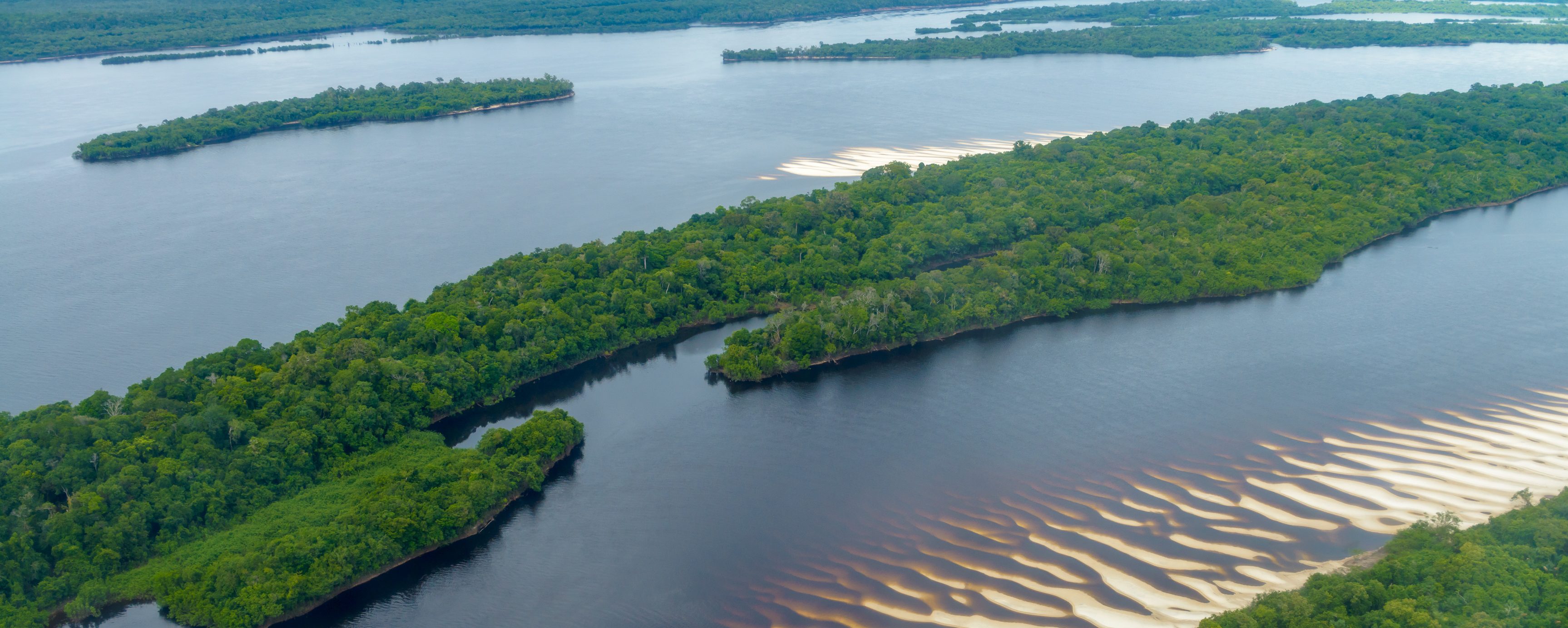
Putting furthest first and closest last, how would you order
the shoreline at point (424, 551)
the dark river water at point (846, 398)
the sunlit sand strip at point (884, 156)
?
the sunlit sand strip at point (884, 156) → the dark river water at point (846, 398) → the shoreline at point (424, 551)

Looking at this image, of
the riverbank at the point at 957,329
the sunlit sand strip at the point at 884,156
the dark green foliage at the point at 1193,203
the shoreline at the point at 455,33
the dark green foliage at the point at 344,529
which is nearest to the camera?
the dark green foliage at the point at 344,529

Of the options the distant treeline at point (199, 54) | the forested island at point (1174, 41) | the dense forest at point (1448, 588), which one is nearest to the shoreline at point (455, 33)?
the distant treeline at point (199, 54)

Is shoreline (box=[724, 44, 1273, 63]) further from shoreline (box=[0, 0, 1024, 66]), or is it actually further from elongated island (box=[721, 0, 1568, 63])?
shoreline (box=[0, 0, 1024, 66])

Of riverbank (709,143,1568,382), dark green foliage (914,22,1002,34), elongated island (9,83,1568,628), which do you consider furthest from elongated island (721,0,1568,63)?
riverbank (709,143,1568,382)

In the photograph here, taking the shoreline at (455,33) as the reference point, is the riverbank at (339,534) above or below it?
below

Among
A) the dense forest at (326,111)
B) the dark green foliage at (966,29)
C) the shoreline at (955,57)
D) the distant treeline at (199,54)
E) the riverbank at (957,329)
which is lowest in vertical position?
the riverbank at (957,329)

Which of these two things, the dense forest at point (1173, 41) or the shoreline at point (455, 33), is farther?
the shoreline at point (455, 33)

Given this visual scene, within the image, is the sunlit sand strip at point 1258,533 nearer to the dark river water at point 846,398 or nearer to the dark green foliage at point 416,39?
the dark river water at point 846,398
